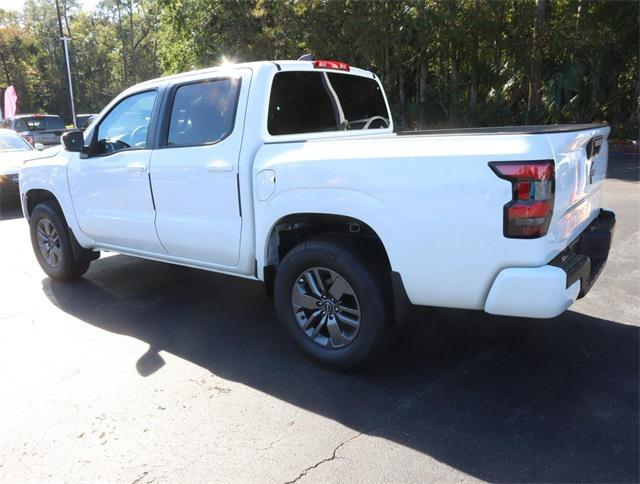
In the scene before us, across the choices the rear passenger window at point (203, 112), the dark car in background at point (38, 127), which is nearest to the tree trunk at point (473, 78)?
the dark car in background at point (38, 127)

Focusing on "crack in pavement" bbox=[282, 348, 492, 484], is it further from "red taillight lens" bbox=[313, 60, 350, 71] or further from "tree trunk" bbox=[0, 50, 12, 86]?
"tree trunk" bbox=[0, 50, 12, 86]

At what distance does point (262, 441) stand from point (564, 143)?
221cm

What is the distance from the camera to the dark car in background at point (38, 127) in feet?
54.0

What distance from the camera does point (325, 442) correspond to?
9.20ft

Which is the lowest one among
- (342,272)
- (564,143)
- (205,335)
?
(205,335)

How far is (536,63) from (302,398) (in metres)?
14.7

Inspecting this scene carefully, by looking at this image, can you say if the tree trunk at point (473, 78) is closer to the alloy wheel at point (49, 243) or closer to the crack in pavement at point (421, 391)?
the alloy wheel at point (49, 243)

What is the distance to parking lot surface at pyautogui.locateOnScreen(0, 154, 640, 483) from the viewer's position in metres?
2.62

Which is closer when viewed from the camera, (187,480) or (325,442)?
(187,480)

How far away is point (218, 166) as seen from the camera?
3795 mm

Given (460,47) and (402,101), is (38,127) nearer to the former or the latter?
(402,101)

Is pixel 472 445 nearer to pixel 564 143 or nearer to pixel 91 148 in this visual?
pixel 564 143

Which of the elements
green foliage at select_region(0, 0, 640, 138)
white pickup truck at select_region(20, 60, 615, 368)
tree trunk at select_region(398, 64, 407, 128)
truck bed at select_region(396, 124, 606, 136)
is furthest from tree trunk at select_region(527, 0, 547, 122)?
truck bed at select_region(396, 124, 606, 136)

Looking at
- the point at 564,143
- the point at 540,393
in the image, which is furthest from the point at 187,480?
the point at 564,143
